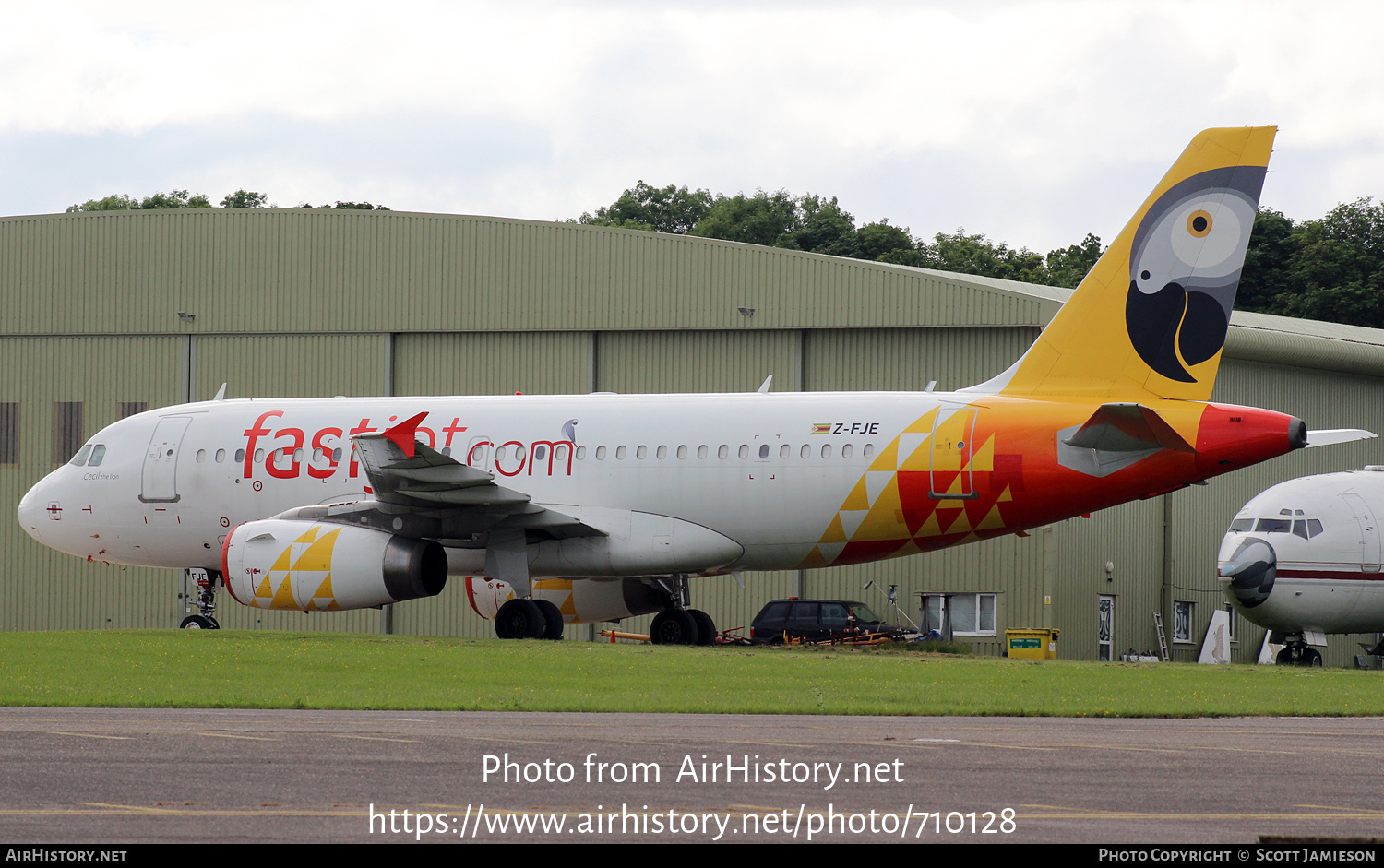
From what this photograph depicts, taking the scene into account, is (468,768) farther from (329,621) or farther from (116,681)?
(329,621)

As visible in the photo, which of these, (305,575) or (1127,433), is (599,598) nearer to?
(305,575)

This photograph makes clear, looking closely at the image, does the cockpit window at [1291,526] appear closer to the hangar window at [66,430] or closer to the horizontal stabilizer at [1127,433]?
the horizontal stabilizer at [1127,433]

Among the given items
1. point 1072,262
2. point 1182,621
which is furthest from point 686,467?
point 1072,262

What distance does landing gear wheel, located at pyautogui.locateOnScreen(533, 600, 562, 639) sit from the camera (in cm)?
2582

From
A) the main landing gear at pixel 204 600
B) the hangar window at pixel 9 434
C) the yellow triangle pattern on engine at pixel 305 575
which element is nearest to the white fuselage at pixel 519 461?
the main landing gear at pixel 204 600

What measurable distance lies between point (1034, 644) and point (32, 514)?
18.3 metres

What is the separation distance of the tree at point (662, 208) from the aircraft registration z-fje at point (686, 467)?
235ft

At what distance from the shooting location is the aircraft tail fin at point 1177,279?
23281 mm

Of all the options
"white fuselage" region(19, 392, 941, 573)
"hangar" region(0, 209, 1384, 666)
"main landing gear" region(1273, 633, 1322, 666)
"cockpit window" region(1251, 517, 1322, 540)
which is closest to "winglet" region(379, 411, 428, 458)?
"white fuselage" region(19, 392, 941, 573)

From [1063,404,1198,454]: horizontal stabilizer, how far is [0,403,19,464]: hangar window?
87.8 ft

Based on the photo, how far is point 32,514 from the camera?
30.0 meters

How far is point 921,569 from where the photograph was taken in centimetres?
3466

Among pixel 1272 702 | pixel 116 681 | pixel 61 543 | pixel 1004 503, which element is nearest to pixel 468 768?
pixel 116 681

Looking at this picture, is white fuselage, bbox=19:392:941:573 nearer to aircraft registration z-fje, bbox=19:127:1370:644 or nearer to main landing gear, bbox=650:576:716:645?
aircraft registration z-fje, bbox=19:127:1370:644
